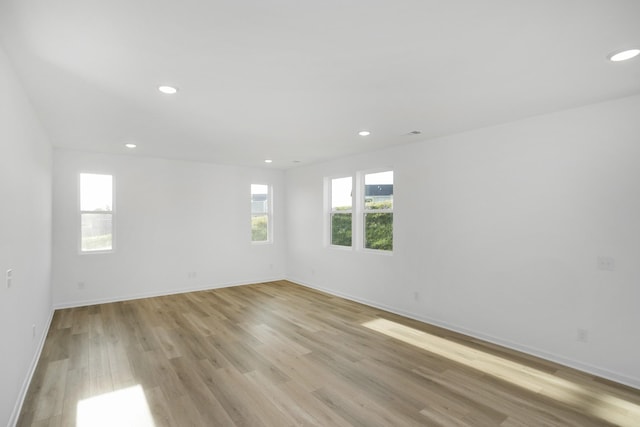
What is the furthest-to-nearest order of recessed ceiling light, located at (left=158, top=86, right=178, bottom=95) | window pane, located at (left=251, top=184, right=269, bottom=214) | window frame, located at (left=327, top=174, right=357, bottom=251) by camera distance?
window pane, located at (left=251, top=184, right=269, bottom=214) → window frame, located at (left=327, top=174, right=357, bottom=251) → recessed ceiling light, located at (left=158, top=86, right=178, bottom=95)

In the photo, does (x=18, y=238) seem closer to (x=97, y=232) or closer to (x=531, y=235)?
(x=97, y=232)

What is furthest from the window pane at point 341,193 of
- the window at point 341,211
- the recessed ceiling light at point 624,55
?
the recessed ceiling light at point 624,55

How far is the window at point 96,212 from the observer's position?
5238 mm

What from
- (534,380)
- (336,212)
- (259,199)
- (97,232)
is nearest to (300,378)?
(534,380)

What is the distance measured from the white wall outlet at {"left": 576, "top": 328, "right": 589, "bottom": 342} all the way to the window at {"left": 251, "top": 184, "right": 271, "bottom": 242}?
5.49 metres

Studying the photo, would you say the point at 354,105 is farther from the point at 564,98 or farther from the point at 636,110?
the point at 636,110

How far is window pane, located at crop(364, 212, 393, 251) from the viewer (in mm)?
5066

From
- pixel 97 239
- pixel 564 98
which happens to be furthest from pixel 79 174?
pixel 564 98

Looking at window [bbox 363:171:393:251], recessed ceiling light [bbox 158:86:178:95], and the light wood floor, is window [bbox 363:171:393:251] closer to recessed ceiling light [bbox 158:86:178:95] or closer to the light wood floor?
the light wood floor

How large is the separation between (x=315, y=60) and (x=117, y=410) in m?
2.84

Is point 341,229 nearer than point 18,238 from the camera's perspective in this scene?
No

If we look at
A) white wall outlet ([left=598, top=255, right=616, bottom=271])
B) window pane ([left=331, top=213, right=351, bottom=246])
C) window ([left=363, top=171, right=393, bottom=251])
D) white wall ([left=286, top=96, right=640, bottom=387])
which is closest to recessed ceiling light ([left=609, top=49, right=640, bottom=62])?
white wall ([left=286, top=96, right=640, bottom=387])

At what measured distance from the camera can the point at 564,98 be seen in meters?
2.87

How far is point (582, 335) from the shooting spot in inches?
120
